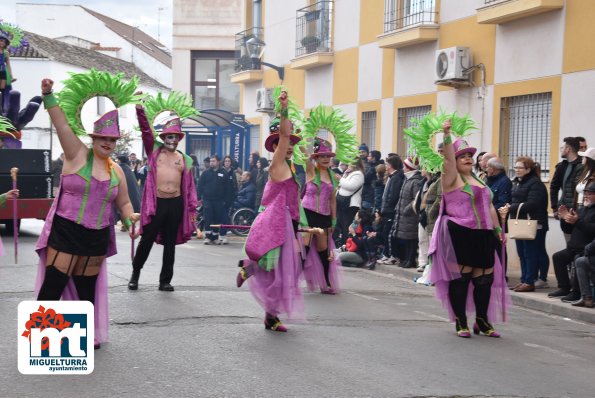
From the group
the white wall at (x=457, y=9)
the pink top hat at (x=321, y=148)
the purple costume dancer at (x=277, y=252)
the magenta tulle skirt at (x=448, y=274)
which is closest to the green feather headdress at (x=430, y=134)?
the magenta tulle skirt at (x=448, y=274)

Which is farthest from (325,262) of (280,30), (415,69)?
(280,30)

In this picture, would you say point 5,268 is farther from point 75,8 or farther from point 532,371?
point 75,8

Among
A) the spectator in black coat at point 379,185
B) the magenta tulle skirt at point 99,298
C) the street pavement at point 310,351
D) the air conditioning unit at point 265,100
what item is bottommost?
the street pavement at point 310,351

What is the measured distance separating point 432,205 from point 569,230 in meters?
2.04

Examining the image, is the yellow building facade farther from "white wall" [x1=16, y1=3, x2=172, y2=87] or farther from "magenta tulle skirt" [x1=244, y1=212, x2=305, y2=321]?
"white wall" [x1=16, y1=3, x2=172, y2=87]

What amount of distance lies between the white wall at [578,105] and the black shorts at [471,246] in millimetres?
6246

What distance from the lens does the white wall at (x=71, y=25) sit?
217 feet

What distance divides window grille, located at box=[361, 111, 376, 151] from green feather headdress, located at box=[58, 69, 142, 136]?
48.0 feet

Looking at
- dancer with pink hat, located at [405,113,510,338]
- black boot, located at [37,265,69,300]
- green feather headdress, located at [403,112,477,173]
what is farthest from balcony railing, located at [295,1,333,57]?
black boot, located at [37,265,69,300]

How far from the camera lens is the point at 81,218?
7.55m

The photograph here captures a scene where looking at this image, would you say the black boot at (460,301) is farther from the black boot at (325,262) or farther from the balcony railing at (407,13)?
the balcony railing at (407,13)

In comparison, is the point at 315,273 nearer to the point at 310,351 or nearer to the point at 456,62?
the point at 310,351

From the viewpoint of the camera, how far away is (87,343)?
696 cm

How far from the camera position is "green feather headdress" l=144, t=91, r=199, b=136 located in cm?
1187
